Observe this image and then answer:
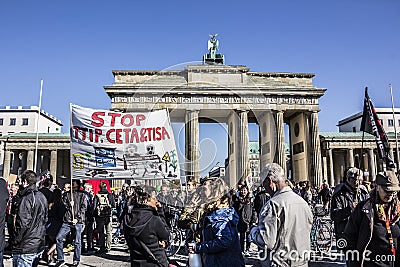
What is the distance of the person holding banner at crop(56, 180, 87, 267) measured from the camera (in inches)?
310

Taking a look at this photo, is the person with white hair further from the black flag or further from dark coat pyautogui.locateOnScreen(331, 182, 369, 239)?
the black flag

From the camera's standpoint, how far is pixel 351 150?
174ft

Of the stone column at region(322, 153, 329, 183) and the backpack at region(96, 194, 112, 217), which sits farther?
the stone column at region(322, 153, 329, 183)

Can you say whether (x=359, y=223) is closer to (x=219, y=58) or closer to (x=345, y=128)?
(x=219, y=58)

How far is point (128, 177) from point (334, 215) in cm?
405

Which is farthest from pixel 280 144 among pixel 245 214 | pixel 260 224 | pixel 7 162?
pixel 7 162

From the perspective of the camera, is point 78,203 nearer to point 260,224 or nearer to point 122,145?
point 122,145

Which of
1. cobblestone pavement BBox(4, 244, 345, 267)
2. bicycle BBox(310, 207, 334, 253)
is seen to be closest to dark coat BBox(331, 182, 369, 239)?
cobblestone pavement BBox(4, 244, 345, 267)

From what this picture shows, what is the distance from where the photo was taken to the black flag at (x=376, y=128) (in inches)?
286

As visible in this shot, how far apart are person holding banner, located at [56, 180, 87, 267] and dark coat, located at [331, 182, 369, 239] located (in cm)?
509

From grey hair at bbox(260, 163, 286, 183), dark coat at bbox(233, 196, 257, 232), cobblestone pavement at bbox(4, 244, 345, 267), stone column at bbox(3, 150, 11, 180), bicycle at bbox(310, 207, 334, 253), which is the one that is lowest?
cobblestone pavement at bbox(4, 244, 345, 267)

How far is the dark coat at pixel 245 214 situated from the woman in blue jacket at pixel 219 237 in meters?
6.00

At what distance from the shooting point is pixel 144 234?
13.6 feet

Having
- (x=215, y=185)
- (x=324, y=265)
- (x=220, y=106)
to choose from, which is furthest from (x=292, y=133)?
(x=215, y=185)
